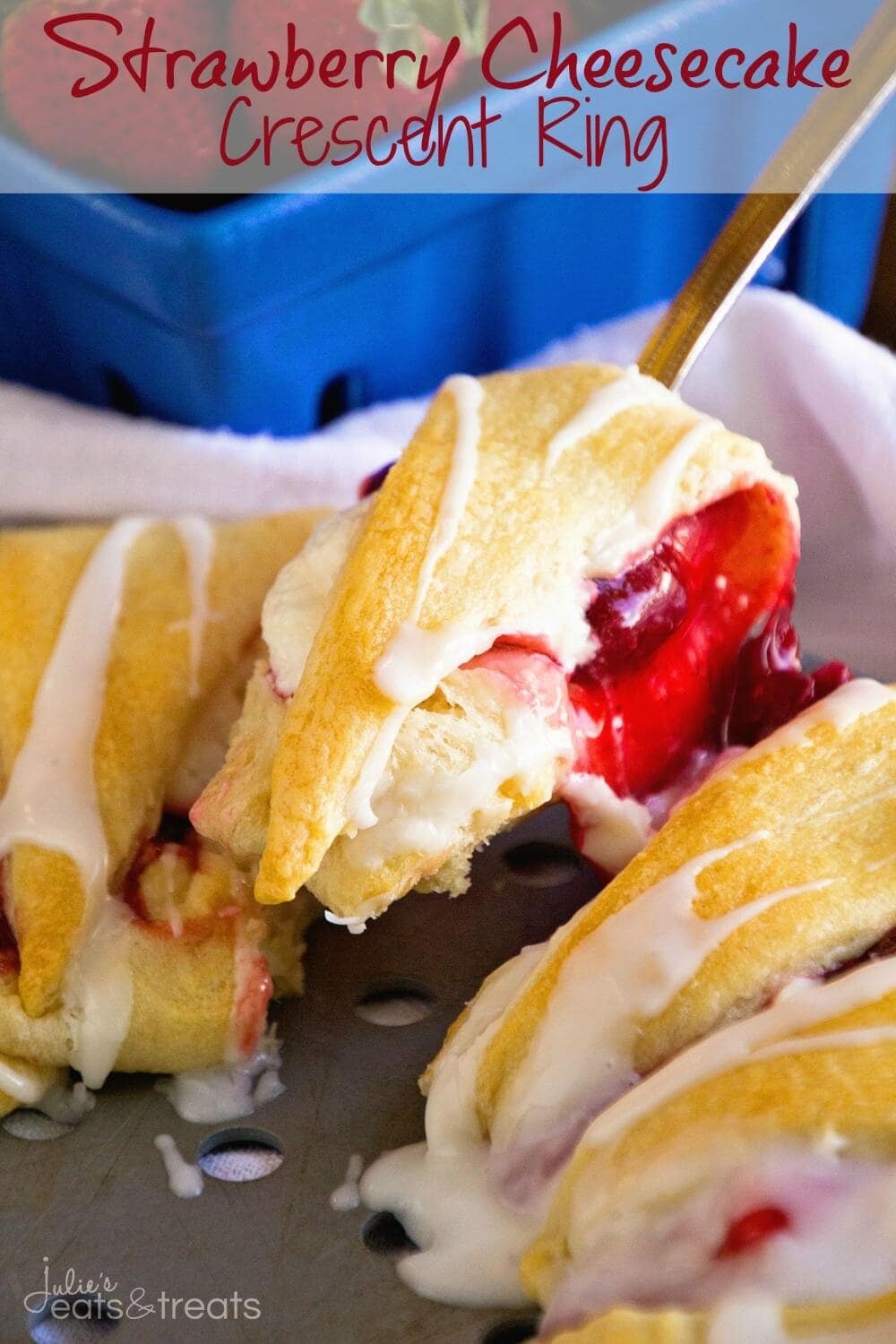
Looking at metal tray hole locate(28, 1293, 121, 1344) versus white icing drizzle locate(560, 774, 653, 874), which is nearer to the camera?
metal tray hole locate(28, 1293, 121, 1344)

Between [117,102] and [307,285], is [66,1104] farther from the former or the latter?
[117,102]

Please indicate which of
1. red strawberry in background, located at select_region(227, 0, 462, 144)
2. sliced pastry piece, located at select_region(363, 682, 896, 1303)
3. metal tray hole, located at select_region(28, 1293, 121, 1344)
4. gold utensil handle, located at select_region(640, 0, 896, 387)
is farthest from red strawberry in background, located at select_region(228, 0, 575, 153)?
metal tray hole, located at select_region(28, 1293, 121, 1344)

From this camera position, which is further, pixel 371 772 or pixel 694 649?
pixel 694 649

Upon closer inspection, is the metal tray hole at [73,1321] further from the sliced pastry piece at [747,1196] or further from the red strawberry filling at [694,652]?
the red strawberry filling at [694,652]

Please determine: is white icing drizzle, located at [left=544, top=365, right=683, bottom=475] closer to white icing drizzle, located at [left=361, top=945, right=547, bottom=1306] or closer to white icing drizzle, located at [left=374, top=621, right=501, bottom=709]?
white icing drizzle, located at [left=374, top=621, right=501, bottom=709]

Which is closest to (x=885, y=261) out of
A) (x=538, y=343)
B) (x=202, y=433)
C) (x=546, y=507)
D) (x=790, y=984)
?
(x=538, y=343)

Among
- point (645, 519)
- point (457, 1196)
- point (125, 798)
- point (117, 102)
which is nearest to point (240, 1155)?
point (457, 1196)

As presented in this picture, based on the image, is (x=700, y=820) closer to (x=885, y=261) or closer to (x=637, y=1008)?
(x=637, y=1008)
